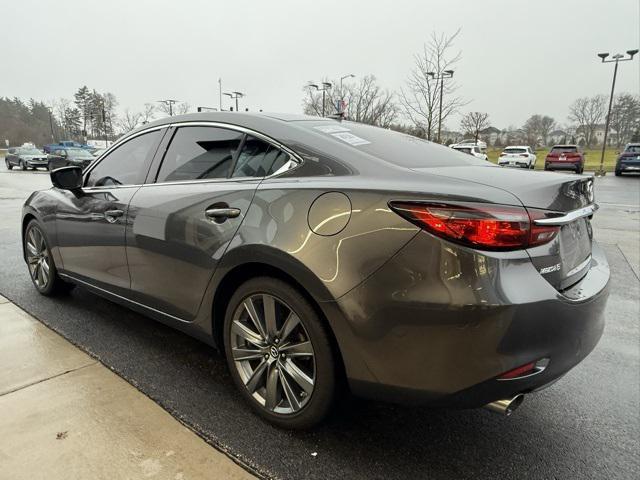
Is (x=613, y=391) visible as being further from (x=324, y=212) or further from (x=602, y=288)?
(x=324, y=212)

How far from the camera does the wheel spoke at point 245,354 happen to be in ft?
7.45

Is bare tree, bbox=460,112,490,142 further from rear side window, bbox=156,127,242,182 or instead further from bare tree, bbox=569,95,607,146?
rear side window, bbox=156,127,242,182

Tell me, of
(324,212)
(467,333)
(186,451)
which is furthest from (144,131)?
(467,333)

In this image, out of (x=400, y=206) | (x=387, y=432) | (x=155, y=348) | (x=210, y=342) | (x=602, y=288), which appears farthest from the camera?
(x=155, y=348)

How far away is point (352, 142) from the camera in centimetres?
228

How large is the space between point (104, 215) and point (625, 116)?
76.2 m

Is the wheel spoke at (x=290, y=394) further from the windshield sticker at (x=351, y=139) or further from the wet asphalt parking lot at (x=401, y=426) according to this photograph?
the windshield sticker at (x=351, y=139)

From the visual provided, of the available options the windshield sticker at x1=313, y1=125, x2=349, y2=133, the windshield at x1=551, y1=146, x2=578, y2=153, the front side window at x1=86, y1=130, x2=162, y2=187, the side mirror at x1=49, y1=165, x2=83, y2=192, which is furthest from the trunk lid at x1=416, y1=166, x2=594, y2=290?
the windshield at x1=551, y1=146, x2=578, y2=153

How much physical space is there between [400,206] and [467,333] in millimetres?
530

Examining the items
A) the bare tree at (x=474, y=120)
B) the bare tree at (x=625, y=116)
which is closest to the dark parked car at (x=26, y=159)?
the bare tree at (x=474, y=120)

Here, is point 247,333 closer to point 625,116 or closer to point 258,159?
point 258,159

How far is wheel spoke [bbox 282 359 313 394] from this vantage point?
2.06m

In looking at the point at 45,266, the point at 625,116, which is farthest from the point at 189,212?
the point at 625,116

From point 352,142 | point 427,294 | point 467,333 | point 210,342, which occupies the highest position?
point 352,142
